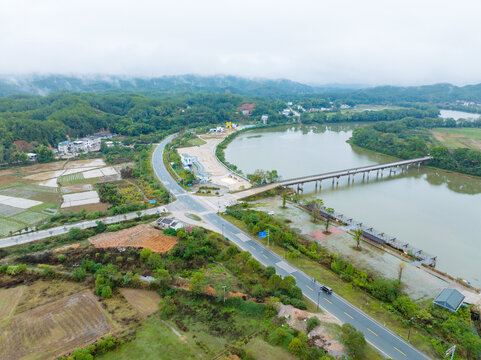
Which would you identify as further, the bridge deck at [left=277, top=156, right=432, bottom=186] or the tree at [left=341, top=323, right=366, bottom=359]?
the bridge deck at [left=277, top=156, right=432, bottom=186]

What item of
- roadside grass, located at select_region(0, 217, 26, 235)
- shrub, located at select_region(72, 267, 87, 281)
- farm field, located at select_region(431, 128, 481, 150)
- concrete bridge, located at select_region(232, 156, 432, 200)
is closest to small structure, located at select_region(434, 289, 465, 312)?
concrete bridge, located at select_region(232, 156, 432, 200)

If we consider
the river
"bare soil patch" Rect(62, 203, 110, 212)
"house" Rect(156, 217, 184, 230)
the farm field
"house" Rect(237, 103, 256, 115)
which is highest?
"house" Rect(237, 103, 256, 115)

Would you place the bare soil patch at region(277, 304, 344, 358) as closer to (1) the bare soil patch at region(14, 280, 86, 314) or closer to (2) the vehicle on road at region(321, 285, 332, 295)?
(2) the vehicle on road at region(321, 285, 332, 295)

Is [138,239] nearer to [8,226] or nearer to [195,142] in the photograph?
[8,226]

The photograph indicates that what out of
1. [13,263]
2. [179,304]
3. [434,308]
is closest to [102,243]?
[13,263]

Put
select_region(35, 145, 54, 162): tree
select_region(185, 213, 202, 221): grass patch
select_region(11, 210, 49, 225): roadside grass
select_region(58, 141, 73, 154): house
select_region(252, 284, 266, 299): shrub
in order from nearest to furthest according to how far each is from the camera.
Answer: select_region(252, 284, 266, 299): shrub → select_region(11, 210, 49, 225): roadside grass → select_region(185, 213, 202, 221): grass patch → select_region(35, 145, 54, 162): tree → select_region(58, 141, 73, 154): house

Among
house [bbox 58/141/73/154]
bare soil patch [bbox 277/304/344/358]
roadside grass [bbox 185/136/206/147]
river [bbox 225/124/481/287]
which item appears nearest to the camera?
bare soil patch [bbox 277/304/344/358]

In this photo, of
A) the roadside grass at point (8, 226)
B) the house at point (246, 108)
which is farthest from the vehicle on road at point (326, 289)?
the house at point (246, 108)

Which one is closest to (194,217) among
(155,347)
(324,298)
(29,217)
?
(324,298)
